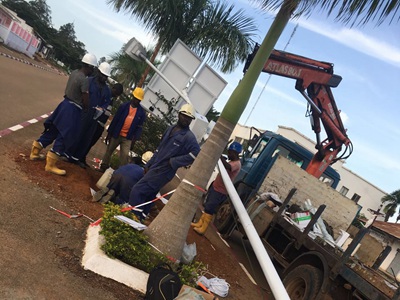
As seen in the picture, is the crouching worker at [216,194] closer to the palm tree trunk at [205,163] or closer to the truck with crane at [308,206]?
the truck with crane at [308,206]

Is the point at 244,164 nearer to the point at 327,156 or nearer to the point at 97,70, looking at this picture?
the point at 327,156

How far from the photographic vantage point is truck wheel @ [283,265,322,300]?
5598 millimetres

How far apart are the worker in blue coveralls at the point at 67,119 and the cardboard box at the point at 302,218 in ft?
13.5

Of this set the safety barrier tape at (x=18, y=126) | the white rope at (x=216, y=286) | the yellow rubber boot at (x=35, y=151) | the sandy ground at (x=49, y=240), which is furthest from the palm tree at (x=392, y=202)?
the yellow rubber boot at (x=35, y=151)

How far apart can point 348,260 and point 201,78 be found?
6.77 meters

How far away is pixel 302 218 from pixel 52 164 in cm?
441

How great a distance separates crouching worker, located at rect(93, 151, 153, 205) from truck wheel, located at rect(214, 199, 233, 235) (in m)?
2.89

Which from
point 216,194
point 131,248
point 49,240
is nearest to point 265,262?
point 131,248

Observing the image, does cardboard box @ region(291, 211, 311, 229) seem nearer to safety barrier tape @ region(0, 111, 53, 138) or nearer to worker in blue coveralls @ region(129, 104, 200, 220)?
worker in blue coveralls @ region(129, 104, 200, 220)

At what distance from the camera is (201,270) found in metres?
5.58

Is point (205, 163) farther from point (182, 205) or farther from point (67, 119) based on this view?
point (67, 119)

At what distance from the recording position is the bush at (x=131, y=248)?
4.36m

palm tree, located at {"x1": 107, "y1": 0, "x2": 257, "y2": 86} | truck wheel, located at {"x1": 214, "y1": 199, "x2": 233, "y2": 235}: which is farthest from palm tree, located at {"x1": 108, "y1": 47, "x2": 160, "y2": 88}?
truck wheel, located at {"x1": 214, "y1": 199, "x2": 233, "y2": 235}

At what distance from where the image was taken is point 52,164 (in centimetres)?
639
